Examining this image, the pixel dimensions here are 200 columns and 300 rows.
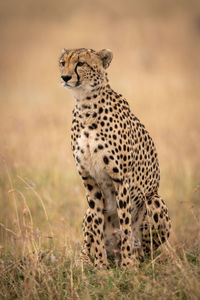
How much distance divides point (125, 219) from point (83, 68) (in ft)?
3.58

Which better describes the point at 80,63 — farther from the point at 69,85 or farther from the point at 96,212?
the point at 96,212

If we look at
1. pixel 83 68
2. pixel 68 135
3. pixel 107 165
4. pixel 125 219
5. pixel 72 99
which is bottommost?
pixel 125 219

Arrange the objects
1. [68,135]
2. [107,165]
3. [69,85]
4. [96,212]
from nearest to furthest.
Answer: [69,85]
[107,165]
[96,212]
[68,135]

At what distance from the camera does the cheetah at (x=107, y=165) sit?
3273 mm

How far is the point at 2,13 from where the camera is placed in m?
22.7

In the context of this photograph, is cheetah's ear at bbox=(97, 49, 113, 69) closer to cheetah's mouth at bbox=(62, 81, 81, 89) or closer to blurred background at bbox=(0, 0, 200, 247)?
cheetah's mouth at bbox=(62, 81, 81, 89)

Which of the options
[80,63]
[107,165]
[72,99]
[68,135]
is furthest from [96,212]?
[72,99]

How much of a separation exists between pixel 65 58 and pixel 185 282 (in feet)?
5.44

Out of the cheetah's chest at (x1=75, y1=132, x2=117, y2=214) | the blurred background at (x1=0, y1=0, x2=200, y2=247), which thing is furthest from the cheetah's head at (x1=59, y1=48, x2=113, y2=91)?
the blurred background at (x1=0, y1=0, x2=200, y2=247)

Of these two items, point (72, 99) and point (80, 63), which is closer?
point (80, 63)

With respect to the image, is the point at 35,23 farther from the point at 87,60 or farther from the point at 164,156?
the point at 87,60

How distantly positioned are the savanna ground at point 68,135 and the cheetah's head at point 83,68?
2.37 feet

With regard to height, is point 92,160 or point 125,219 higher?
point 92,160

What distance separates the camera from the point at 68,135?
870 cm
